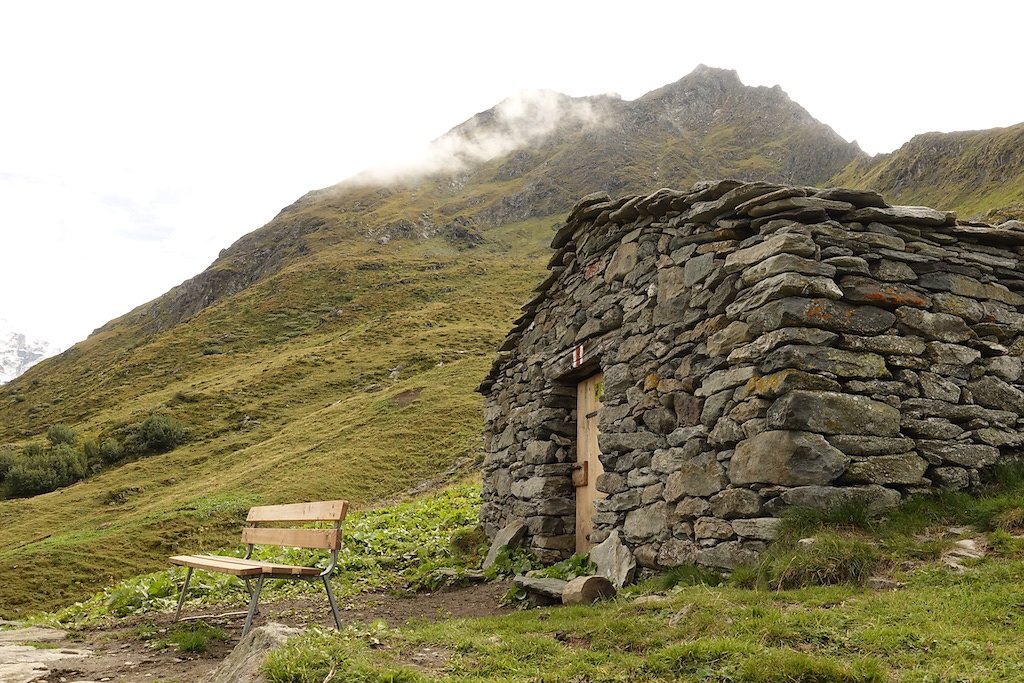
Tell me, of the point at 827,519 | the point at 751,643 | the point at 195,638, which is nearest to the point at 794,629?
the point at 751,643

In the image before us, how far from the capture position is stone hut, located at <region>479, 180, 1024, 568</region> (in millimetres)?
5707

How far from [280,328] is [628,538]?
6069 cm

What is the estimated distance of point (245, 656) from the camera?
4.00 m

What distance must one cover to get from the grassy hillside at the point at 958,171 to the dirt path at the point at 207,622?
36.8 meters

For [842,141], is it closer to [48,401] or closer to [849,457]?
[48,401]

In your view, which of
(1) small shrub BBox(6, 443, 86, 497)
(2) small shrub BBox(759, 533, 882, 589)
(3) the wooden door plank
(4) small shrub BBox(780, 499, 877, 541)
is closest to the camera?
(2) small shrub BBox(759, 533, 882, 589)

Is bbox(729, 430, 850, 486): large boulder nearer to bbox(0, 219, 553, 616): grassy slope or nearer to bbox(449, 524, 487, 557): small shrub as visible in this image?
bbox(449, 524, 487, 557): small shrub

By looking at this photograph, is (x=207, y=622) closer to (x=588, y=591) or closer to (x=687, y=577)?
(x=588, y=591)

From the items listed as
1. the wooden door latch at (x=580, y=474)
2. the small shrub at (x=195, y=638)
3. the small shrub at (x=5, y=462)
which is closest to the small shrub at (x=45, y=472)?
the small shrub at (x=5, y=462)

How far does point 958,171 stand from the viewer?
53.5 metres

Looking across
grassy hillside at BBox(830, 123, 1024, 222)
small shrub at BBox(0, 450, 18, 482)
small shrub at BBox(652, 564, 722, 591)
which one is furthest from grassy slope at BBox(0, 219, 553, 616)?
grassy hillside at BBox(830, 123, 1024, 222)

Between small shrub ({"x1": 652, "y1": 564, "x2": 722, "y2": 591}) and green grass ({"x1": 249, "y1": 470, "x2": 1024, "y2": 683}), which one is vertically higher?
green grass ({"x1": 249, "y1": 470, "x2": 1024, "y2": 683})

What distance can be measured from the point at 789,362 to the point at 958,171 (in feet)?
192

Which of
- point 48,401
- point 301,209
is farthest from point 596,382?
point 301,209
